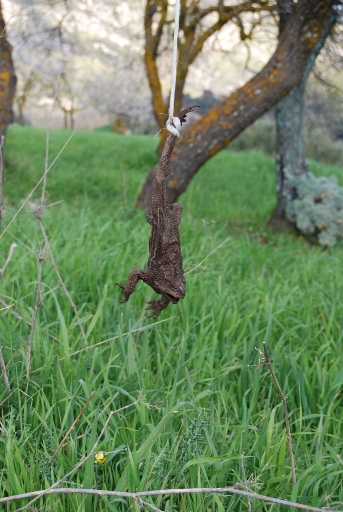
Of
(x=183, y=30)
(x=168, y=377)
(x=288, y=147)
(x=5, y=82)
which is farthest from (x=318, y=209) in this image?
(x=168, y=377)

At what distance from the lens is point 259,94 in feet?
16.6

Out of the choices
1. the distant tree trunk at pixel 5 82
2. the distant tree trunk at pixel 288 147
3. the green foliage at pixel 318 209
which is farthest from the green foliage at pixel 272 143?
the distant tree trunk at pixel 5 82

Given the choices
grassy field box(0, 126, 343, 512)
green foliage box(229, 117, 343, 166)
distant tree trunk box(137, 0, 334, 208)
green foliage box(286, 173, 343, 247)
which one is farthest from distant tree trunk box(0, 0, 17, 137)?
green foliage box(229, 117, 343, 166)

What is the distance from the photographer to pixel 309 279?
417 cm

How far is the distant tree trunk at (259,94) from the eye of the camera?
4.99 meters

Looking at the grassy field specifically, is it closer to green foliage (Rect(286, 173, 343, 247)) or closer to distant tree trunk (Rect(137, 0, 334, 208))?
distant tree trunk (Rect(137, 0, 334, 208))

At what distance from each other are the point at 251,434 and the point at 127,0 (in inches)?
288

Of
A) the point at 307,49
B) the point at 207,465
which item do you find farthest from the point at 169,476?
the point at 307,49

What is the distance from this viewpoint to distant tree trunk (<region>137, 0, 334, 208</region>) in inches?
196

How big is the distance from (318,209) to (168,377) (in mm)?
4388

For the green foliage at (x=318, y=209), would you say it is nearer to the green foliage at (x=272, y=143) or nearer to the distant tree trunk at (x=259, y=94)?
the distant tree trunk at (x=259, y=94)

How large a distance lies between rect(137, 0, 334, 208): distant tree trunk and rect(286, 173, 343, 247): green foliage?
1583 mm

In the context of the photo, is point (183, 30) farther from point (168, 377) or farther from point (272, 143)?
point (272, 143)

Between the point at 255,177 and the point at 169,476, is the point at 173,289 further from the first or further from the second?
the point at 255,177
